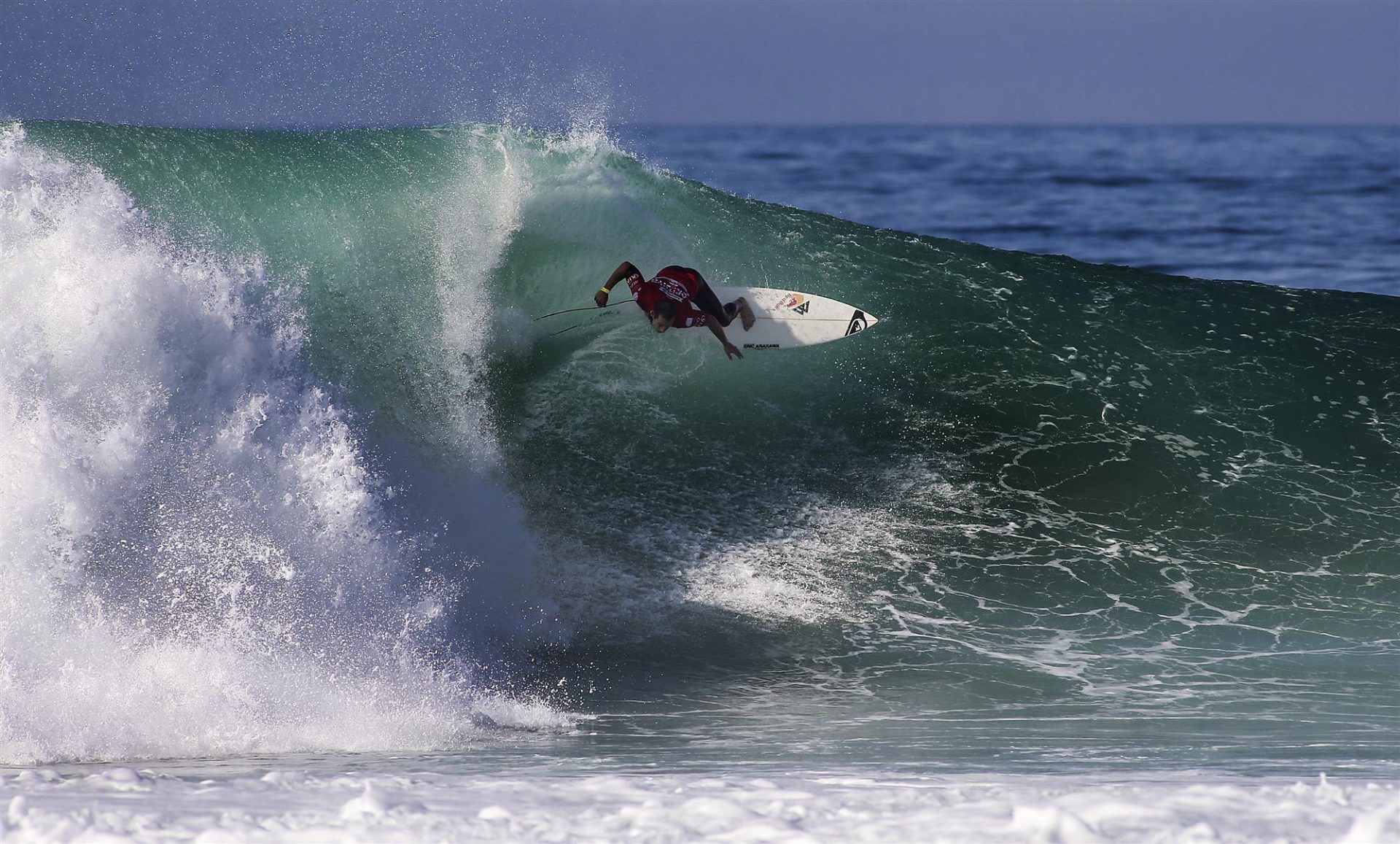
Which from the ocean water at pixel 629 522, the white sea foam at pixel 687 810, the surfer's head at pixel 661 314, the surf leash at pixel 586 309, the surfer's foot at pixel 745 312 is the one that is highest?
the surf leash at pixel 586 309

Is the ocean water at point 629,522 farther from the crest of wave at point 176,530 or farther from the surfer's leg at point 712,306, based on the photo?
the surfer's leg at point 712,306

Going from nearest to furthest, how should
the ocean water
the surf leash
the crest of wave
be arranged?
1. the ocean water
2. the crest of wave
3. the surf leash

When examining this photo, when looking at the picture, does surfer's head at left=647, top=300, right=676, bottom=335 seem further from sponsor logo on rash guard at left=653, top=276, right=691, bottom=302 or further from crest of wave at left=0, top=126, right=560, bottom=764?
crest of wave at left=0, top=126, right=560, bottom=764

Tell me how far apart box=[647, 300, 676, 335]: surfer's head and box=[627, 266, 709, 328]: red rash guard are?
29 mm

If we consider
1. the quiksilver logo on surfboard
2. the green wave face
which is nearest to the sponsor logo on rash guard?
the green wave face

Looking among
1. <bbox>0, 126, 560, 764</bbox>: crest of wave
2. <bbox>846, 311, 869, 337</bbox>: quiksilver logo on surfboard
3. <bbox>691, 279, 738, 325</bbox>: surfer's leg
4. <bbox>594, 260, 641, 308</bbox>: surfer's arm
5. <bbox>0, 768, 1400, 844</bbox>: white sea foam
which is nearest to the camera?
<bbox>0, 768, 1400, 844</bbox>: white sea foam

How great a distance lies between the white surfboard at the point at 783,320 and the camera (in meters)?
9.67

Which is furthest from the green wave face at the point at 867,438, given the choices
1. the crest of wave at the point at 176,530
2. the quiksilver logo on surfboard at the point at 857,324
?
the crest of wave at the point at 176,530

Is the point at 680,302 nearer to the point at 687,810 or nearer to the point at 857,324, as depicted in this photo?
the point at 857,324

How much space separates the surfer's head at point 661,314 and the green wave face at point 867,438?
2.28ft

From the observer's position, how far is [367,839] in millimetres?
3691

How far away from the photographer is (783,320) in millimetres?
9734

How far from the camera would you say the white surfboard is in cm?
967

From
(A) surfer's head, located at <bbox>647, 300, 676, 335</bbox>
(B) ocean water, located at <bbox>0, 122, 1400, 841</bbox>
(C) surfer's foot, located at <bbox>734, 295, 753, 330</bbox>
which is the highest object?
(C) surfer's foot, located at <bbox>734, 295, 753, 330</bbox>
